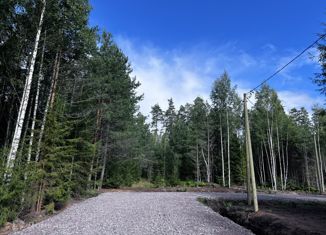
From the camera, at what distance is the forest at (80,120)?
25.5 ft

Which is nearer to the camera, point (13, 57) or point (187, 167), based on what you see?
point (13, 57)

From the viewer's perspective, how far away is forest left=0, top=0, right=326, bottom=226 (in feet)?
25.5

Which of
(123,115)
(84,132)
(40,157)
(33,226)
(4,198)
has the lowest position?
(33,226)

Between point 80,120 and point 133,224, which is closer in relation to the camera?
point 133,224

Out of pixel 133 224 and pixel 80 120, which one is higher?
pixel 80 120

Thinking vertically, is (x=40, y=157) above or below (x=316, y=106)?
below

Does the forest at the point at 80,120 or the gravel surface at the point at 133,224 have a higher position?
the forest at the point at 80,120

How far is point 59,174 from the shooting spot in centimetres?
857

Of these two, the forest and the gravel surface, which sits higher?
the forest

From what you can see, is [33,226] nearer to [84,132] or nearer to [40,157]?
[40,157]

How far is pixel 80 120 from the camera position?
32.8 ft

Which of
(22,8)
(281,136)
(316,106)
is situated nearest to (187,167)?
(281,136)

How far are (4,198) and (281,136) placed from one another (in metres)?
31.0

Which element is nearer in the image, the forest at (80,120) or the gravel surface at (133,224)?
the gravel surface at (133,224)
